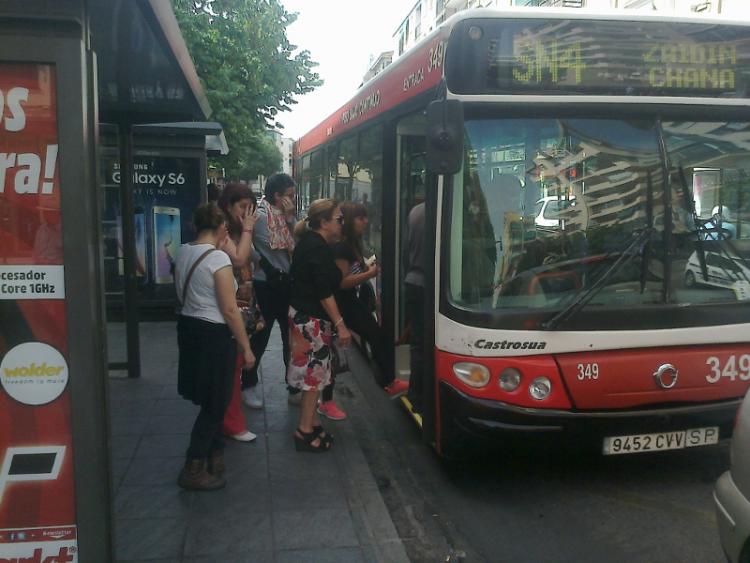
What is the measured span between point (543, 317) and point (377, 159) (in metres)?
3.06

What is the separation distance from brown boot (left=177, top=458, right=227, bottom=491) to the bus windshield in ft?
5.90

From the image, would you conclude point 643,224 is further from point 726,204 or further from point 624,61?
point 624,61

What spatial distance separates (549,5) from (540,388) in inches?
1316

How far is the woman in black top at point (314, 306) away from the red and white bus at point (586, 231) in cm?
83

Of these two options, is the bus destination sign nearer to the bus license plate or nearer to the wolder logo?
the bus license plate

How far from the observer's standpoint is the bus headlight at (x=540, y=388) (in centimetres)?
464

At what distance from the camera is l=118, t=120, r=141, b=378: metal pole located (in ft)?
24.6

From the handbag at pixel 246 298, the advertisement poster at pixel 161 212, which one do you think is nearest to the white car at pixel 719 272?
the handbag at pixel 246 298

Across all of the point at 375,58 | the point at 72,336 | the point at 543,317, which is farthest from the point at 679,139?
the point at 375,58

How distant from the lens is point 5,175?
2.86 m

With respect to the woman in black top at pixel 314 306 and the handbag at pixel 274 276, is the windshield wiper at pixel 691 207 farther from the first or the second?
the handbag at pixel 274 276

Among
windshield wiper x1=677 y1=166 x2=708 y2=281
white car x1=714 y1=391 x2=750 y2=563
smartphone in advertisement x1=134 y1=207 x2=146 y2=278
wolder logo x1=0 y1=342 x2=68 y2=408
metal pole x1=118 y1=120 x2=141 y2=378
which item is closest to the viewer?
wolder logo x1=0 y1=342 x2=68 y2=408

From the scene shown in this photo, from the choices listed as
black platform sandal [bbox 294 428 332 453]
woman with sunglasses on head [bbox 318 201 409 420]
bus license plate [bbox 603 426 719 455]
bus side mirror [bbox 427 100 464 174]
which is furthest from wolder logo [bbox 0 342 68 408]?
woman with sunglasses on head [bbox 318 201 409 420]

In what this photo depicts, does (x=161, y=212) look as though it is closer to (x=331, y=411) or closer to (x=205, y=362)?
(x=331, y=411)
